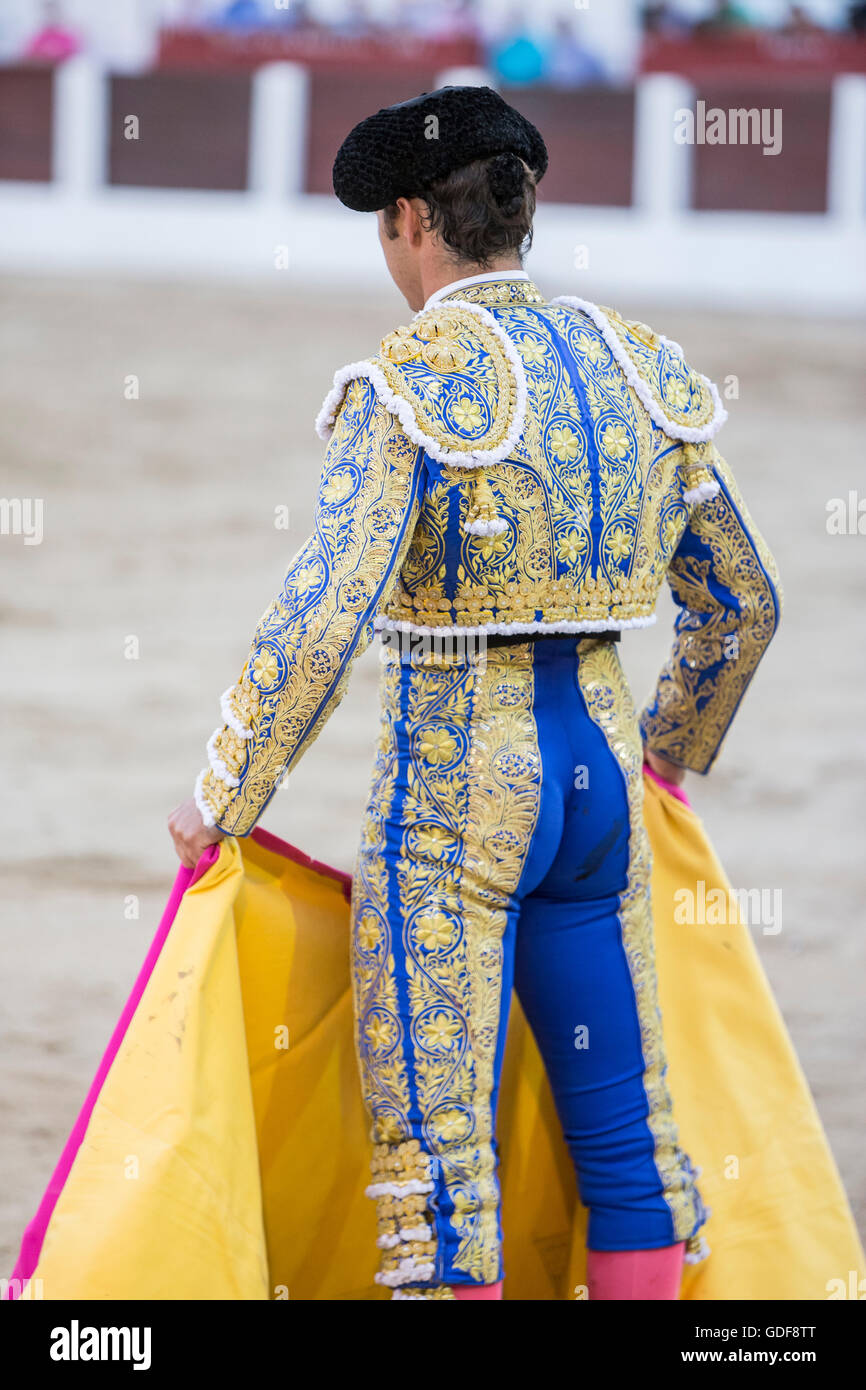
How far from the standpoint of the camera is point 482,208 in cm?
156

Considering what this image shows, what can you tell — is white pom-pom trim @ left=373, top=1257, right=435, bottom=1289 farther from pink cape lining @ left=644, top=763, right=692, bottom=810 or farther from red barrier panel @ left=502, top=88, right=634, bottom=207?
red barrier panel @ left=502, top=88, right=634, bottom=207

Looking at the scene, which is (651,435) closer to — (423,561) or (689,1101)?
(423,561)

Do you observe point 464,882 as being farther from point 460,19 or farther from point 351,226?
point 460,19

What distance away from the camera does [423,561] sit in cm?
155

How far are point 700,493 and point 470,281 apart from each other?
0.33 meters

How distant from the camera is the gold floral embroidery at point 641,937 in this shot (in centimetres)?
166

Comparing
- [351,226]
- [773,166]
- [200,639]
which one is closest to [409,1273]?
[200,639]

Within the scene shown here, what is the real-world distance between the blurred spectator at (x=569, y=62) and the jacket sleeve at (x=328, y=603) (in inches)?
418

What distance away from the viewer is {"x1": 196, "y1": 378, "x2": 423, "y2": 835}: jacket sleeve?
149cm

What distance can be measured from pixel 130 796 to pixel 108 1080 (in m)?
3.11

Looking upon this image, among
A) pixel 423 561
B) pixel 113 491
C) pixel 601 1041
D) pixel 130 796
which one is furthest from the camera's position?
pixel 113 491

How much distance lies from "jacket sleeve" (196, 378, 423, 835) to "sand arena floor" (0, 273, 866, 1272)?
1207 mm

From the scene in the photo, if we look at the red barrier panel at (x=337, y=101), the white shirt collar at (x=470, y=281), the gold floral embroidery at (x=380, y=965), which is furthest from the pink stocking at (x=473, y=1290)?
the red barrier panel at (x=337, y=101)
